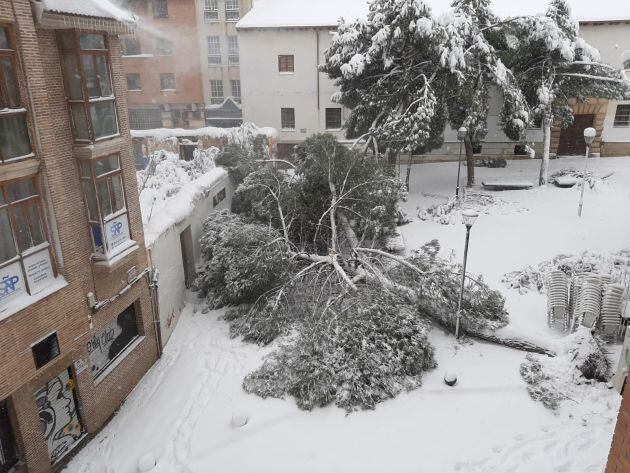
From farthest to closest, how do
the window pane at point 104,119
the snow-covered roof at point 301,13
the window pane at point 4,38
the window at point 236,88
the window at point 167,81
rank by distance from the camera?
1. the window at point 236,88
2. the window at point 167,81
3. the snow-covered roof at point 301,13
4. the window pane at point 104,119
5. the window pane at point 4,38

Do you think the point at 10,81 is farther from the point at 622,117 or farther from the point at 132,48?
the point at 132,48

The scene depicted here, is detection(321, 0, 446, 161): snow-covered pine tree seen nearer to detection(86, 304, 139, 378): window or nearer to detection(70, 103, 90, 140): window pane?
detection(86, 304, 139, 378): window

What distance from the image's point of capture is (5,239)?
819 cm

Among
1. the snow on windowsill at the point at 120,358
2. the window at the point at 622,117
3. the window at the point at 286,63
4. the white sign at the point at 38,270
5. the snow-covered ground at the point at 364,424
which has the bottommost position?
the snow-covered ground at the point at 364,424

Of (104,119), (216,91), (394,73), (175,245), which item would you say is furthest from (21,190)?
(216,91)

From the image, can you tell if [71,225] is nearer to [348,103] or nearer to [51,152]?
[51,152]

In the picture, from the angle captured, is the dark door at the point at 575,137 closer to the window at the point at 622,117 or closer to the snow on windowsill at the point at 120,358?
the window at the point at 622,117

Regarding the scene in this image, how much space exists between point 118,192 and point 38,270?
8.51ft

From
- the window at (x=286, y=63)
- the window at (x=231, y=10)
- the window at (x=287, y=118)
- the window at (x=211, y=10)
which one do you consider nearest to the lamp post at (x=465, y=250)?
the window at (x=287, y=118)

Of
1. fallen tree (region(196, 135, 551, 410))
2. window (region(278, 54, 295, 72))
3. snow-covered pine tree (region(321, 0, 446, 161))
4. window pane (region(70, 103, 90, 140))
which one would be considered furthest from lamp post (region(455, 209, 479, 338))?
window (region(278, 54, 295, 72))

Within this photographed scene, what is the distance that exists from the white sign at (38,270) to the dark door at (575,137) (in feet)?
88.6

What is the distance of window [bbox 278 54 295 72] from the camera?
1120 inches

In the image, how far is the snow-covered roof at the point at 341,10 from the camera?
25734 mm

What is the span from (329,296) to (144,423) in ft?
19.7
